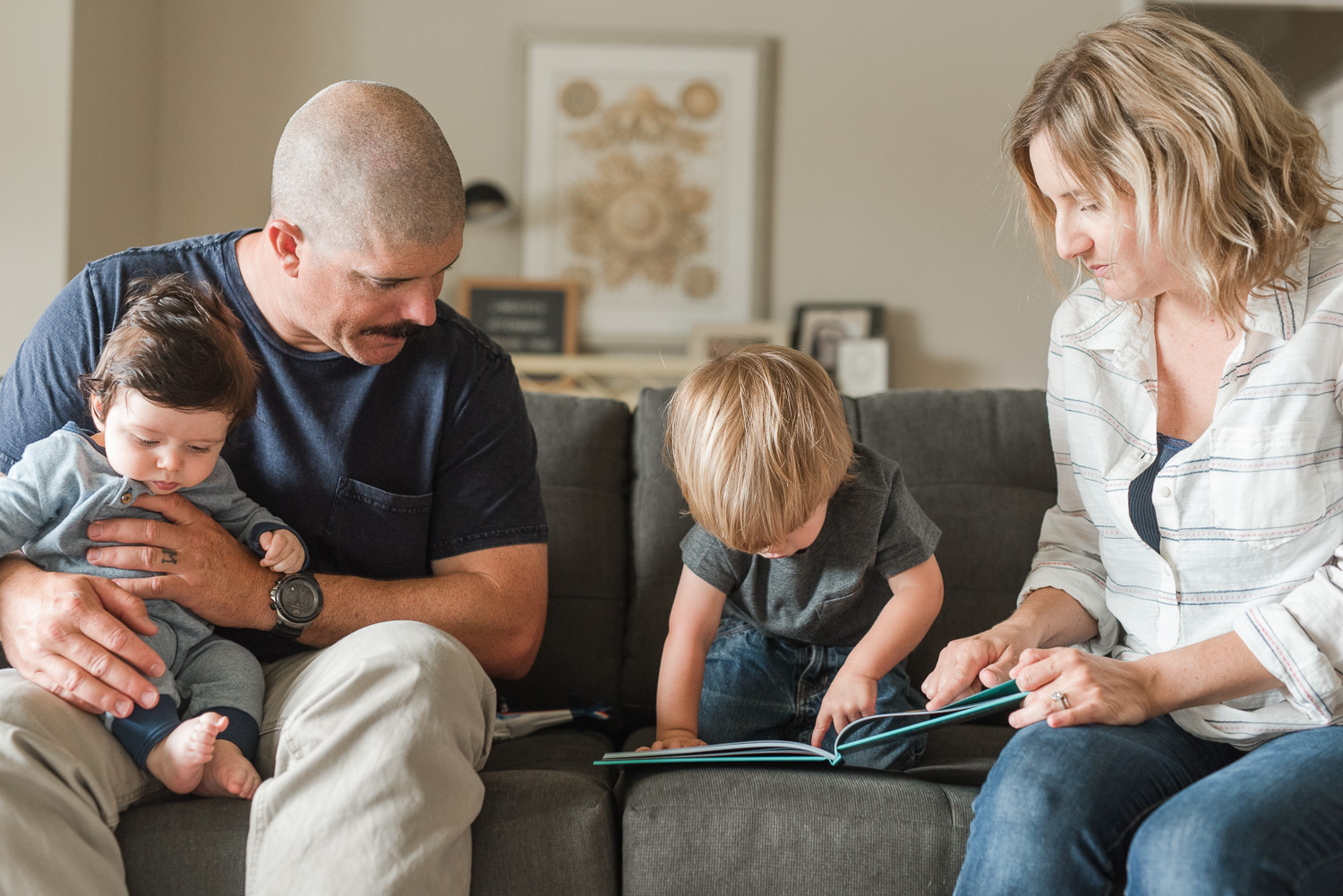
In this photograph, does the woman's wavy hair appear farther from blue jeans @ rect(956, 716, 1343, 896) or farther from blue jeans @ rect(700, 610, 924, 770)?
blue jeans @ rect(700, 610, 924, 770)

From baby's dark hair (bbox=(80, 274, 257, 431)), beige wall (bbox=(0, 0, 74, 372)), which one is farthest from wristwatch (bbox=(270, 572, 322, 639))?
beige wall (bbox=(0, 0, 74, 372))

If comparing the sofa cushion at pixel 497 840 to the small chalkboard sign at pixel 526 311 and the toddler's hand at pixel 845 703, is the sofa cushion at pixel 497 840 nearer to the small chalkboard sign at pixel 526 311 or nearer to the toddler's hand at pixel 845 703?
the toddler's hand at pixel 845 703

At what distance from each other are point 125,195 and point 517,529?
8.94 ft

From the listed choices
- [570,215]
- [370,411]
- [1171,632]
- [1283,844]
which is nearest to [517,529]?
[370,411]

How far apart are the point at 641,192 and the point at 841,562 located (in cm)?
260

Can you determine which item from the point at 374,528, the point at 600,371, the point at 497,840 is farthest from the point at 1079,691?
the point at 600,371

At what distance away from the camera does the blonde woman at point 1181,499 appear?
0.98 meters

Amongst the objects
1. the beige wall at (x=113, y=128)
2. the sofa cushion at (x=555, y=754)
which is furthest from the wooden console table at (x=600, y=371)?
the sofa cushion at (x=555, y=754)

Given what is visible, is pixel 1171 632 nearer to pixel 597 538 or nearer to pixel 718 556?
pixel 718 556

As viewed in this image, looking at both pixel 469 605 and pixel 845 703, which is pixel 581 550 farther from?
pixel 845 703

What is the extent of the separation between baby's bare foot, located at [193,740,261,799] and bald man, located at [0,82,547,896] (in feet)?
0.13

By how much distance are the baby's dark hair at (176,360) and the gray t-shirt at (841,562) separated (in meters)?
0.62

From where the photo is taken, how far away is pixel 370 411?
1448 mm

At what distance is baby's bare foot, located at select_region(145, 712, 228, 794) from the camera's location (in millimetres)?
1115
